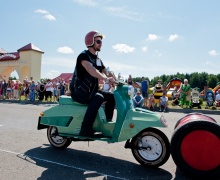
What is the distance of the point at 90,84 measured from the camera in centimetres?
437

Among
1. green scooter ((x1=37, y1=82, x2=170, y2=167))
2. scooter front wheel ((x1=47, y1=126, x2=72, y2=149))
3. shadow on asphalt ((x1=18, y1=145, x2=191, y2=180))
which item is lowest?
shadow on asphalt ((x1=18, y1=145, x2=191, y2=180))

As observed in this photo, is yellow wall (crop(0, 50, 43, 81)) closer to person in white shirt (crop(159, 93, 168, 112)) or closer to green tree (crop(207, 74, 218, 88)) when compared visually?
person in white shirt (crop(159, 93, 168, 112))

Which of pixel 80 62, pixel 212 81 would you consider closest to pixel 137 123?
pixel 80 62

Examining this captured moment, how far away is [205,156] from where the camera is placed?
333 cm

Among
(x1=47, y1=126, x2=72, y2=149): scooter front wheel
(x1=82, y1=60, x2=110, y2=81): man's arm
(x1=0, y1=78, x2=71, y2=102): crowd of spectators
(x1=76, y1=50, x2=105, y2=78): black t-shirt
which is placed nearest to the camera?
(x1=82, y1=60, x2=110, y2=81): man's arm

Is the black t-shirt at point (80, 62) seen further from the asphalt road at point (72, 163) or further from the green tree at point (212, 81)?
the green tree at point (212, 81)

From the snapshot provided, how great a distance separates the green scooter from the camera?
12.6 feet

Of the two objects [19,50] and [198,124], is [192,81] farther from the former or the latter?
[198,124]

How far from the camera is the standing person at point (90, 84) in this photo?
165 inches

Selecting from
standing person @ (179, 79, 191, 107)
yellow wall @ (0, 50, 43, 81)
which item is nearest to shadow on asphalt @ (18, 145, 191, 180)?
standing person @ (179, 79, 191, 107)

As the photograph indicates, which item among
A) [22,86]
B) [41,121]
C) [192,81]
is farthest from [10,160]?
[192,81]

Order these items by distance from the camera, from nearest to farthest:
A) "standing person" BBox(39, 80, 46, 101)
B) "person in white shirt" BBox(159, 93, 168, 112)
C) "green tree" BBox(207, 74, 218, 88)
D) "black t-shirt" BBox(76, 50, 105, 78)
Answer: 1. "black t-shirt" BBox(76, 50, 105, 78)
2. "person in white shirt" BBox(159, 93, 168, 112)
3. "standing person" BBox(39, 80, 46, 101)
4. "green tree" BBox(207, 74, 218, 88)

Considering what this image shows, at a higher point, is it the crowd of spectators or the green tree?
the green tree

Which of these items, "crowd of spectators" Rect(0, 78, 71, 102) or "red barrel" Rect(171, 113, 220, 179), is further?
"crowd of spectators" Rect(0, 78, 71, 102)
